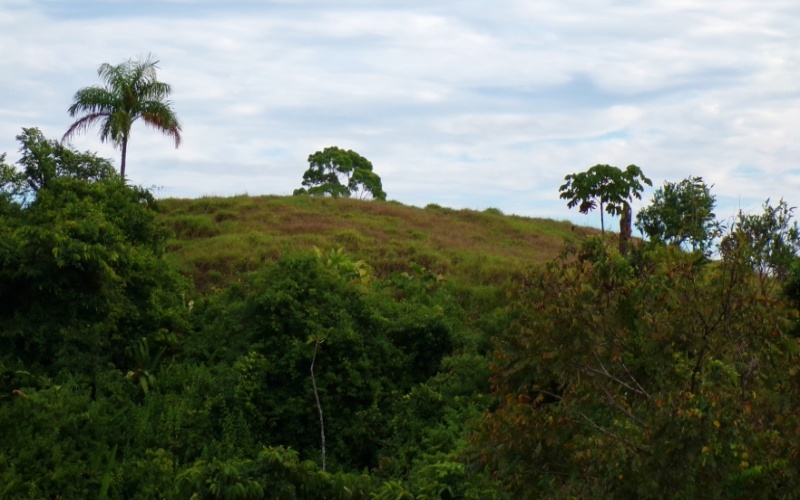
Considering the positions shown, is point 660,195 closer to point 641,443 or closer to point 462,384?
point 462,384

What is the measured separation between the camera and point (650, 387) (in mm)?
8109

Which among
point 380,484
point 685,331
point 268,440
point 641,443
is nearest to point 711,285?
point 685,331

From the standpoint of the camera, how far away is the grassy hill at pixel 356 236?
2403cm

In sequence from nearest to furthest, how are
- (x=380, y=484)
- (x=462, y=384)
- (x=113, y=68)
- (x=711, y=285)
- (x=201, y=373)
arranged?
(x=711, y=285)
(x=380, y=484)
(x=462, y=384)
(x=201, y=373)
(x=113, y=68)

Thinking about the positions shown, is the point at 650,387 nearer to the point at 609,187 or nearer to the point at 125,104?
the point at 609,187

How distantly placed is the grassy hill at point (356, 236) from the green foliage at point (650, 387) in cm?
1346

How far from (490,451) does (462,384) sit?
712 cm

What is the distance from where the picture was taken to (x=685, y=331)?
288 inches

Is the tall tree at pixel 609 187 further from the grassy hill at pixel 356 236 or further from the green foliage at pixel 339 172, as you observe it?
the green foliage at pixel 339 172

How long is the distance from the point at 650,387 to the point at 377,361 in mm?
9225

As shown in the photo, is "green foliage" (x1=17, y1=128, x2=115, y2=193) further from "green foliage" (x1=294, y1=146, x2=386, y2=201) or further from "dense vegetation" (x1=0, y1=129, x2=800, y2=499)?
"green foliage" (x1=294, y1=146, x2=386, y2=201)

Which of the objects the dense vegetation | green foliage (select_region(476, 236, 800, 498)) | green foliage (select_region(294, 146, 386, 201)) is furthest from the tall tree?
green foliage (select_region(294, 146, 386, 201))

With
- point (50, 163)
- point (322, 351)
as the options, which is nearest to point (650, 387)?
point (322, 351)

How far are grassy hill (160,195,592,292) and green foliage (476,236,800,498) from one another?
13.5 metres
